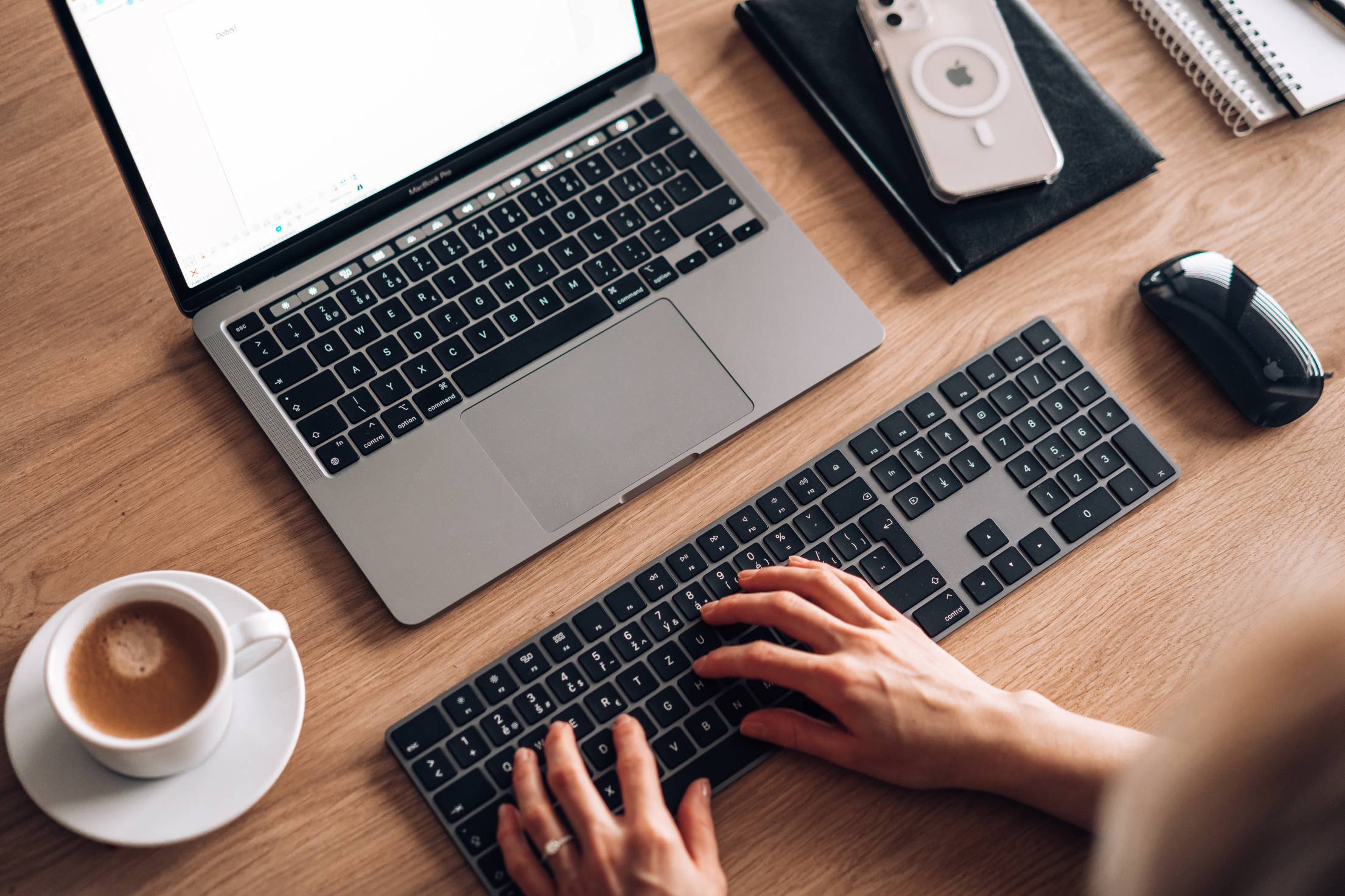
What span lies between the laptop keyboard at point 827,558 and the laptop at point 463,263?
0.25 ft

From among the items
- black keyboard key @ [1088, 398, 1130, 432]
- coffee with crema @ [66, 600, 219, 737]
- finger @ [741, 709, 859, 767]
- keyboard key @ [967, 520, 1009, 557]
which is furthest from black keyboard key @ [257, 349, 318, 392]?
black keyboard key @ [1088, 398, 1130, 432]

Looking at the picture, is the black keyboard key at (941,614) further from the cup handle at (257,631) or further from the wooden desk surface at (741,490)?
the cup handle at (257,631)

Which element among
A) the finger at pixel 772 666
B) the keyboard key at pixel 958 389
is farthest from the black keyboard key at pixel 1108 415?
the finger at pixel 772 666

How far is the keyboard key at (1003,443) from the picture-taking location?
2.99ft

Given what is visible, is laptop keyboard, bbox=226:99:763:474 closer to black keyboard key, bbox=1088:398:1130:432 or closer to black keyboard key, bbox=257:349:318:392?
black keyboard key, bbox=257:349:318:392

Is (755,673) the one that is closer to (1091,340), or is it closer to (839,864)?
(839,864)

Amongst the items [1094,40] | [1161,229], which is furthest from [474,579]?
[1094,40]

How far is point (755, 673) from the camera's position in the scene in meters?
0.81

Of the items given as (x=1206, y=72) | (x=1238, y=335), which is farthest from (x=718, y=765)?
(x=1206, y=72)

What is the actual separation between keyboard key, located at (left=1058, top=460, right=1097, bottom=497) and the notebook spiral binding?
416 mm

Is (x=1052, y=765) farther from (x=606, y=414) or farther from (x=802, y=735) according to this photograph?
(x=606, y=414)

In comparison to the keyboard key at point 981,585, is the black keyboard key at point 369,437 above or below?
above

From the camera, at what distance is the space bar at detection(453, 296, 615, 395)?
899 mm

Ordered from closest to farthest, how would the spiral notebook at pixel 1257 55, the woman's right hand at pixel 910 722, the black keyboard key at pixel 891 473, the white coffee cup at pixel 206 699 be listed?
the white coffee cup at pixel 206 699
the woman's right hand at pixel 910 722
the black keyboard key at pixel 891 473
the spiral notebook at pixel 1257 55
